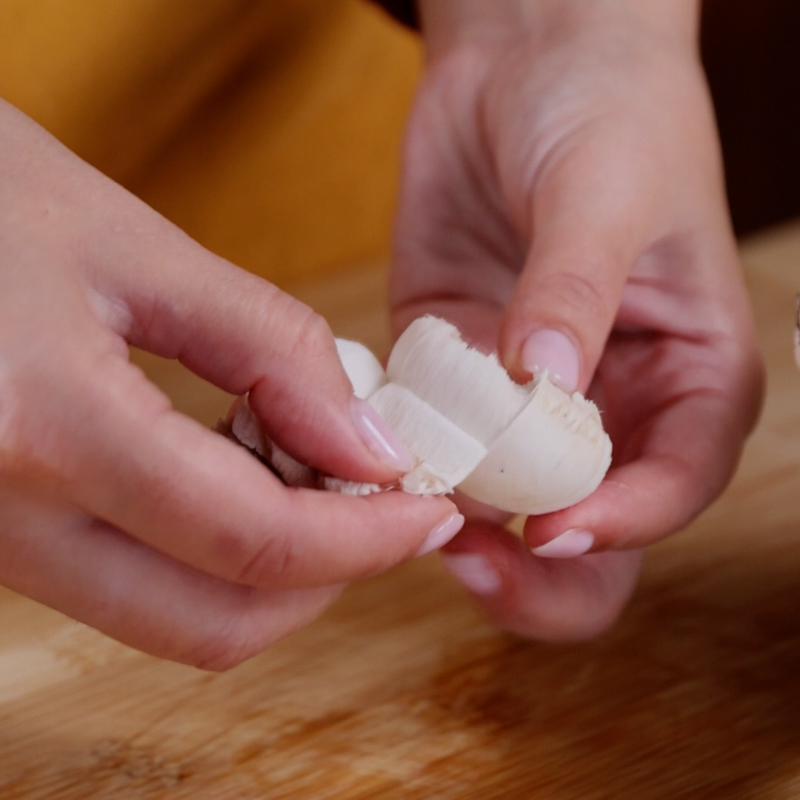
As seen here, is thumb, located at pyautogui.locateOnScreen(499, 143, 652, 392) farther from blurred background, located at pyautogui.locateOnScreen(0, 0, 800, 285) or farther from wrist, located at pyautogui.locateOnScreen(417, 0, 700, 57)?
blurred background, located at pyautogui.locateOnScreen(0, 0, 800, 285)

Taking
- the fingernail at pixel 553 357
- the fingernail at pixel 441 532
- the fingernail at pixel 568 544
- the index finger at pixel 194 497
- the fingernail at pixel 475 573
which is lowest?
the fingernail at pixel 475 573

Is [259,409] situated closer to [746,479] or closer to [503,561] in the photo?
[503,561]

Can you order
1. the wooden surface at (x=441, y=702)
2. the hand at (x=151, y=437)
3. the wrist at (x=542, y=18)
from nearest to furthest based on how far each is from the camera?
1. the hand at (x=151, y=437)
2. the wooden surface at (x=441, y=702)
3. the wrist at (x=542, y=18)

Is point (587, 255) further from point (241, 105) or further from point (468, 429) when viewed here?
point (241, 105)

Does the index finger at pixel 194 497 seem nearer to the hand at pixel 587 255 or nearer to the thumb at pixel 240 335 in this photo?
the thumb at pixel 240 335

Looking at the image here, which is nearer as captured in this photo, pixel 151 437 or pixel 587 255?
pixel 151 437

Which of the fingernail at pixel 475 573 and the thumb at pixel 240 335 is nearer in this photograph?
the thumb at pixel 240 335

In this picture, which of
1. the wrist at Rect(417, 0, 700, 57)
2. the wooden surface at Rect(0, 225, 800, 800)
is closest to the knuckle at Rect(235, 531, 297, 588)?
the wooden surface at Rect(0, 225, 800, 800)

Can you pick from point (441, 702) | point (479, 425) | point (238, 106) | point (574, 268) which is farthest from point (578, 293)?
point (238, 106)

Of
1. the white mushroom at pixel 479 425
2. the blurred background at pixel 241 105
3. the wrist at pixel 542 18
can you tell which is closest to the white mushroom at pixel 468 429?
the white mushroom at pixel 479 425
